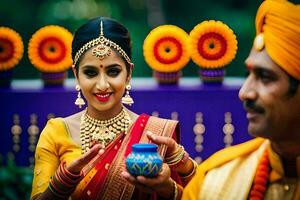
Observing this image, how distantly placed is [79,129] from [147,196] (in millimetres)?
481

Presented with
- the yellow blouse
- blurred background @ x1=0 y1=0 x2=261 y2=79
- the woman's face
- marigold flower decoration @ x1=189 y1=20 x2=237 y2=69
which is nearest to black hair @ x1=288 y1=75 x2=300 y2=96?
the woman's face

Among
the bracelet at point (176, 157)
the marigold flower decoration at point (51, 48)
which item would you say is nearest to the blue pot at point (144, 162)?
the bracelet at point (176, 157)

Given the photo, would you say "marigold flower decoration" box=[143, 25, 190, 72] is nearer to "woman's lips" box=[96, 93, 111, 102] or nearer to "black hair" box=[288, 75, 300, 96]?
"woman's lips" box=[96, 93, 111, 102]

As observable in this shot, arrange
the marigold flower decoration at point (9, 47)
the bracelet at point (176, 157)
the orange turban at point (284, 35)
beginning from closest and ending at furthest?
the orange turban at point (284, 35), the bracelet at point (176, 157), the marigold flower decoration at point (9, 47)

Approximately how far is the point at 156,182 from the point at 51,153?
78 centimetres

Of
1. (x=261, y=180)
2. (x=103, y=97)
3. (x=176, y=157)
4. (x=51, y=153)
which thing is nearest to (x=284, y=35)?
(x=261, y=180)

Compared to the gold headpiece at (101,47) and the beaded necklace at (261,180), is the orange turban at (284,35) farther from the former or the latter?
the gold headpiece at (101,47)

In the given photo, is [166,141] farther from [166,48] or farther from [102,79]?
[166,48]

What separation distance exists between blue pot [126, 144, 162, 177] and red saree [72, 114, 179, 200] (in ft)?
1.49

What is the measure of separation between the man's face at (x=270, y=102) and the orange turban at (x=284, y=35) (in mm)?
36

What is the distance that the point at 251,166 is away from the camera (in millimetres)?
2973

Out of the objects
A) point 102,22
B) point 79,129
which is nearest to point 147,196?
point 79,129

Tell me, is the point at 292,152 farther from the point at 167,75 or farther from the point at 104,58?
the point at 167,75

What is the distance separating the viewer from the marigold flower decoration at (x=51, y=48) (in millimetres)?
5078
